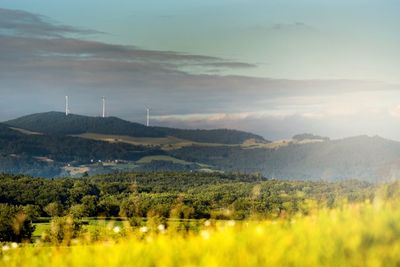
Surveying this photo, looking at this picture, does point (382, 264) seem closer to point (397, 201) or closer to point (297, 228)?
point (297, 228)

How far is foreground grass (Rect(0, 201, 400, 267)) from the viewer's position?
1282cm

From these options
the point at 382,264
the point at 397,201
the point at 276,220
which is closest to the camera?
the point at 382,264

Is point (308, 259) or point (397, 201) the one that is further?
point (397, 201)

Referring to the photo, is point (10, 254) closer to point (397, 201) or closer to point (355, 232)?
point (355, 232)

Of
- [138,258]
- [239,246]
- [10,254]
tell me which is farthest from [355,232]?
[10,254]

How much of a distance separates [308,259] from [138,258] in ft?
11.3

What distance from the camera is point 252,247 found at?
535 inches

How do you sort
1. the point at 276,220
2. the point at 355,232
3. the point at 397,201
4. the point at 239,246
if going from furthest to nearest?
1. the point at 397,201
2. the point at 276,220
3. the point at 355,232
4. the point at 239,246

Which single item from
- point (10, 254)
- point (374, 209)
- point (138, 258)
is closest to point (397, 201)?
point (374, 209)

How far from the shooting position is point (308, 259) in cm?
1270

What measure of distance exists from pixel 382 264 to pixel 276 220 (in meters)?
4.70

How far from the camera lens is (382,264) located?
1266 centimetres

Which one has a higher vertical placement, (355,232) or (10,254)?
(355,232)

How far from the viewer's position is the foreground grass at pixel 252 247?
1282 centimetres
